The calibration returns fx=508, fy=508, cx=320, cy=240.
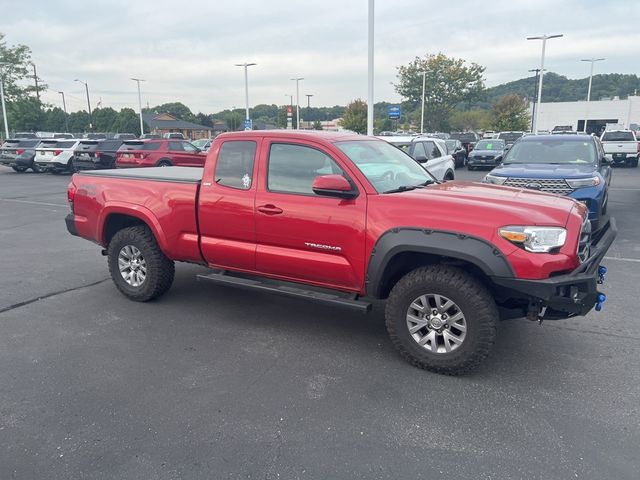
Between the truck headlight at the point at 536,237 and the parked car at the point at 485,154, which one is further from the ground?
the truck headlight at the point at 536,237

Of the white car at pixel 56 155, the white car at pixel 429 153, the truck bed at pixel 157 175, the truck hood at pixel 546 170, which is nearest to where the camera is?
the truck bed at pixel 157 175

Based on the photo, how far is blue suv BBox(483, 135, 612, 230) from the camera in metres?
8.24

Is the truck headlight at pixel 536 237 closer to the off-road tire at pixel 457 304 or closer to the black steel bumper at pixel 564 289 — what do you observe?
the black steel bumper at pixel 564 289

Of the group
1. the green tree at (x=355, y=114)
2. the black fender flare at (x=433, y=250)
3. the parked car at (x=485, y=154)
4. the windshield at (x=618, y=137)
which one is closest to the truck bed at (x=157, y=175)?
the black fender flare at (x=433, y=250)

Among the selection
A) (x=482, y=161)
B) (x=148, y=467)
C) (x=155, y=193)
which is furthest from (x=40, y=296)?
(x=482, y=161)

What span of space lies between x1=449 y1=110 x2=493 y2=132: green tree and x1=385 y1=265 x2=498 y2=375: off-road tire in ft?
226

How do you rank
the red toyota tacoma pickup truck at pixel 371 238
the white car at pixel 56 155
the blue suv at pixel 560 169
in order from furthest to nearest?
the white car at pixel 56 155 → the blue suv at pixel 560 169 → the red toyota tacoma pickup truck at pixel 371 238

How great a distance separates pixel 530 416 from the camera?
340 centimetres

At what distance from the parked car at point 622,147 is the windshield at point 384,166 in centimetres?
2319

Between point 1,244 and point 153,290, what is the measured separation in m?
4.80

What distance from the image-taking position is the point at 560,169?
29.1 ft

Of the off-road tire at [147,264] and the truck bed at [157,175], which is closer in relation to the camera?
the truck bed at [157,175]

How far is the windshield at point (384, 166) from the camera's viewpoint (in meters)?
4.45

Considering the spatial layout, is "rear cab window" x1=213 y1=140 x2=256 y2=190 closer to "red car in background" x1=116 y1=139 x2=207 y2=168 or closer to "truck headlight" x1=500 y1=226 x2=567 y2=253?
"truck headlight" x1=500 y1=226 x2=567 y2=253
